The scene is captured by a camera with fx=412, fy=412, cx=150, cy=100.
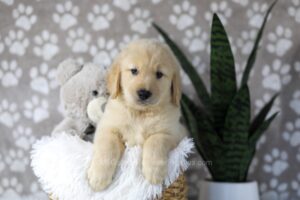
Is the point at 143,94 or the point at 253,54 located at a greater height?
the point at 253,54

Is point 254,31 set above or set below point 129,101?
above

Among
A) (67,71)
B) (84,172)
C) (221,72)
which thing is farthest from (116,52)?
(84,172)

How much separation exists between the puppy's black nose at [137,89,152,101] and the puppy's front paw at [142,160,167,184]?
16 cm

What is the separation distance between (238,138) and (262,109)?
0.69 ft

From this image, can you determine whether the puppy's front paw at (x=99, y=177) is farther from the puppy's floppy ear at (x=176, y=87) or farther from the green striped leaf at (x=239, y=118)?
the green striped leaf at (x=239, y=118)

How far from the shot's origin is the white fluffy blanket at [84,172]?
1.01m

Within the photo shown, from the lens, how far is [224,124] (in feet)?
4.45

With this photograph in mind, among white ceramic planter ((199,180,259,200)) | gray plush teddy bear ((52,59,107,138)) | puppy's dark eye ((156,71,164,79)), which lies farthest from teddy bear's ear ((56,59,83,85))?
white ceramic planter ((199,180,259,200))

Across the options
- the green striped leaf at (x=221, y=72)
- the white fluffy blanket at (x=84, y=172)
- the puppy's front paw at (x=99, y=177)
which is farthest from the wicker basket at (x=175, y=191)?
the green striped leaf at (x=221, y=72)

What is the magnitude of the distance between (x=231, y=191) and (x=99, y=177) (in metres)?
0.52

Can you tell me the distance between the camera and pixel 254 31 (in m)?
1.55

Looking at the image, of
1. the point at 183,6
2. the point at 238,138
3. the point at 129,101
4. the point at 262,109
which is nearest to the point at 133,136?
the point at 129,101

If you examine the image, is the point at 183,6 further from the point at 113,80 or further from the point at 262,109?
the point at 113,80

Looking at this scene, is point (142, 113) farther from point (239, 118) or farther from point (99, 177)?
point (239, 118)
